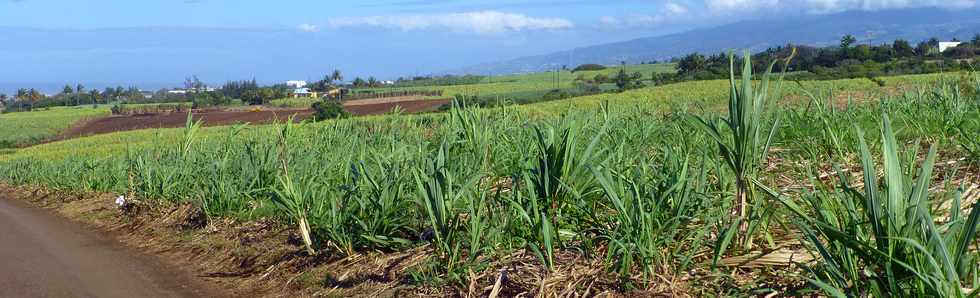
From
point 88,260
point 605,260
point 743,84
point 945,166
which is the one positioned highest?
point 743,84

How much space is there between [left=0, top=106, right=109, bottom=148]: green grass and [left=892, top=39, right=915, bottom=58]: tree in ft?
155

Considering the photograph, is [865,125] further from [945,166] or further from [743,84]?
[743,84]

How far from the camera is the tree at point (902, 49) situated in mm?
44625

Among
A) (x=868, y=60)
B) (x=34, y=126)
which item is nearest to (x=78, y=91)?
(x=34, y=126)

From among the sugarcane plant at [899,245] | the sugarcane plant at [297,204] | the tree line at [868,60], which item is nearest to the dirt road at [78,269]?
the sugarcane plant at [297,204]

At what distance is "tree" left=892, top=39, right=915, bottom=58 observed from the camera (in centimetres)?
4462

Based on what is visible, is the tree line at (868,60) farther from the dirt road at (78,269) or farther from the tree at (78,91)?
the tree at (78,91)

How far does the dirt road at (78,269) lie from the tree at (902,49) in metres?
43.5

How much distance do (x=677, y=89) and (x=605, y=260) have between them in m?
37.5

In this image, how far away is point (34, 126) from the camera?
63.8 m

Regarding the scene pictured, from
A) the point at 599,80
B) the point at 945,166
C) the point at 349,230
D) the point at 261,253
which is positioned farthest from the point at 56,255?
the point at 599,80

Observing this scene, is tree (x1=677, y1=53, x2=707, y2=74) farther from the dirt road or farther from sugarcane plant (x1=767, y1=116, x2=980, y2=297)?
sugarcane plant (x1=767, y1=116, x2=980, y2=297)

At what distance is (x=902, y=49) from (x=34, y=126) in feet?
185

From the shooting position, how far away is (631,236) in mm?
3965
